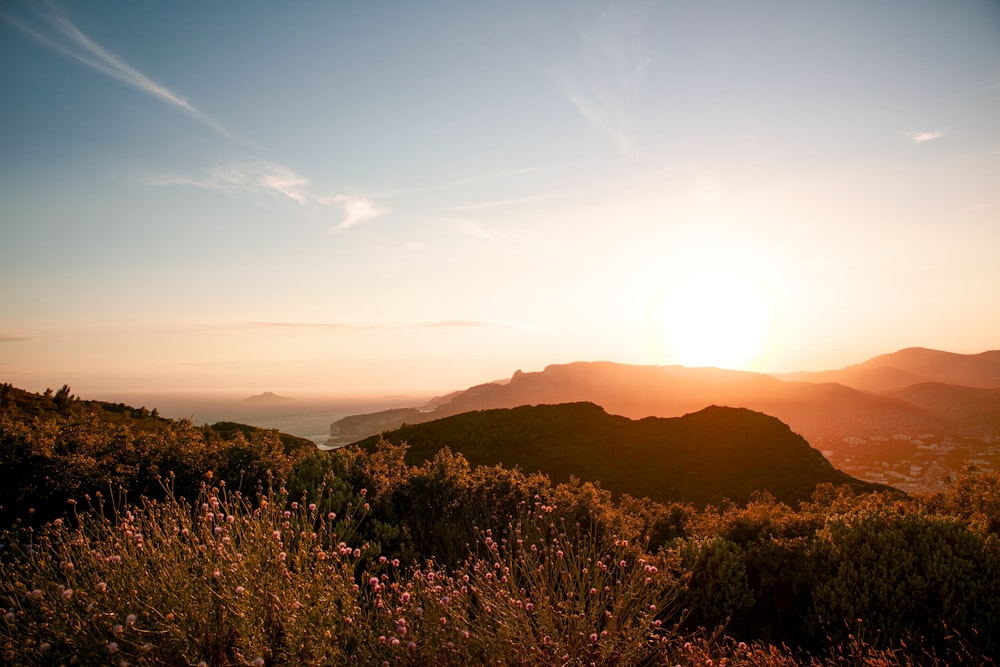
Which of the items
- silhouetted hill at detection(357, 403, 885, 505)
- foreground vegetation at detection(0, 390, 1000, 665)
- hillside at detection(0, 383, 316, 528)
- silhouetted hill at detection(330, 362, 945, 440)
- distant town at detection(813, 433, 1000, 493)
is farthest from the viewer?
silhouetted hill at detection(330, 362, 945, 440)

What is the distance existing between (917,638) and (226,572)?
786 cm

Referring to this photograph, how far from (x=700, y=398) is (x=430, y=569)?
60.8 meters

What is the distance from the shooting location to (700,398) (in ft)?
201

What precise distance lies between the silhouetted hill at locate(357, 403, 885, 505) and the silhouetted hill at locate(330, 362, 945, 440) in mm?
1648

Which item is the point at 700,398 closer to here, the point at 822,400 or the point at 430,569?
the point at 822,400

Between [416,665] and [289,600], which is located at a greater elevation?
[289,600]

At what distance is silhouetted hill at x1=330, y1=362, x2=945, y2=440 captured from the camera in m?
36.8

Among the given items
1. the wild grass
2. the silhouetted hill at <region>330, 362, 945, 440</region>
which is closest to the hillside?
the wild grass

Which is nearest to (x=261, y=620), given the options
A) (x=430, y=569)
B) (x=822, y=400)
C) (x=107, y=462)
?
(x=430, y=569)

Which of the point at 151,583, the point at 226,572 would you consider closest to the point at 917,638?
the point at 226,572

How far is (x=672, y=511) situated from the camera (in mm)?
11180

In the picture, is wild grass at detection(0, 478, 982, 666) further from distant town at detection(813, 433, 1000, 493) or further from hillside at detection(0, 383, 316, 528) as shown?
distant town at detection(813, 433, 1000, 493)

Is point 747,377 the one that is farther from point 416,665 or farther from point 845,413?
point 416,665

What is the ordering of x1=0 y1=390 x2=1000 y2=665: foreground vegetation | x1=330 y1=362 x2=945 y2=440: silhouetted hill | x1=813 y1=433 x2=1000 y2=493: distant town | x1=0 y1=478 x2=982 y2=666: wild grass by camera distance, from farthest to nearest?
x1=330 y1=362 x2=945 y2=440: silhouetted hill, x1=813 y1=433 x2=1000 y2=493: distant town, x1=0 y1=390 x2=1000 y2=665: foreground vegetation, x1=0 y1=478 x2=982 y2=666: wild grass
